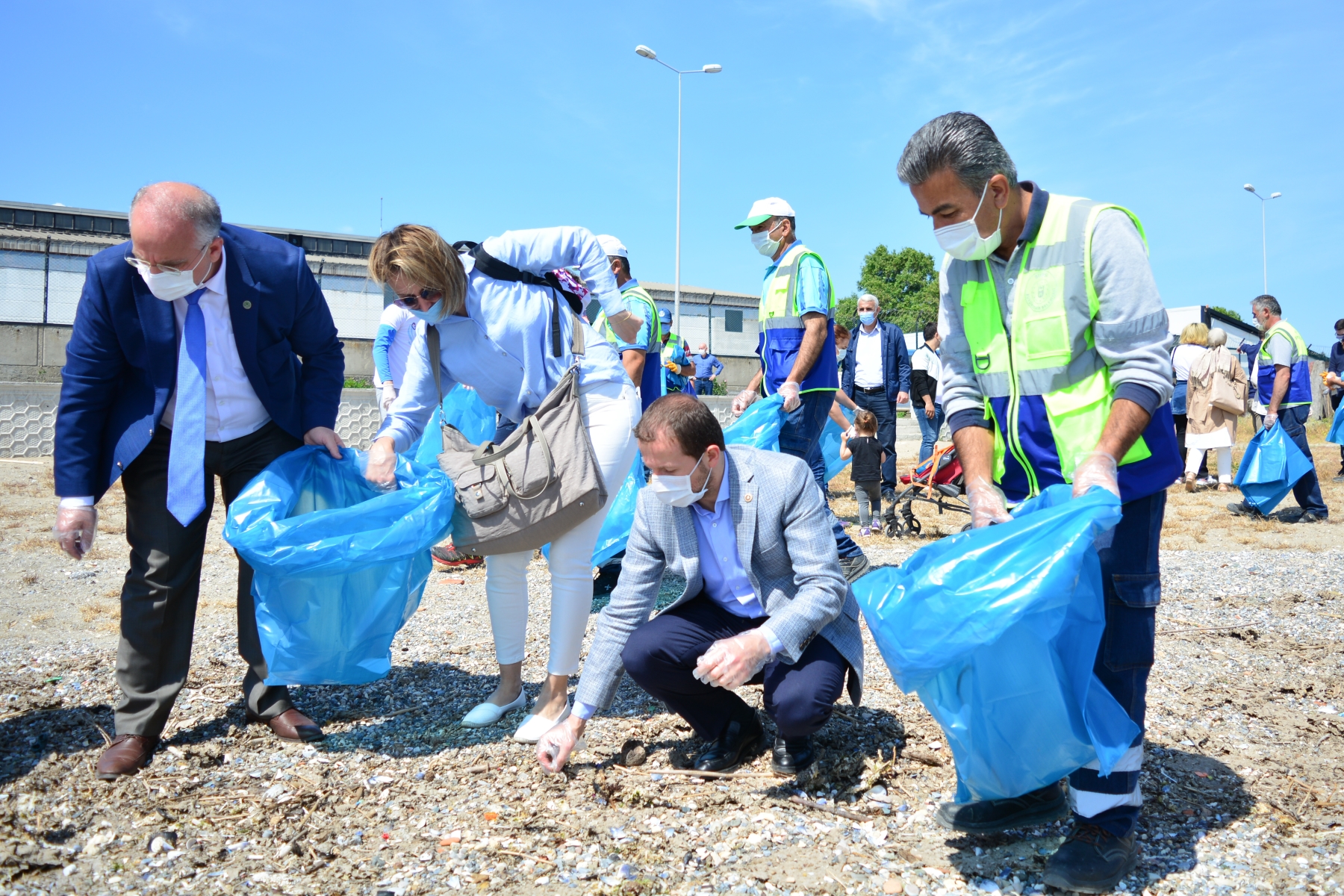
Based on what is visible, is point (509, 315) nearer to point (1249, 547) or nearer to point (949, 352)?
point (949, 352)

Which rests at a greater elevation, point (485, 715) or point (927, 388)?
point (927, 388)

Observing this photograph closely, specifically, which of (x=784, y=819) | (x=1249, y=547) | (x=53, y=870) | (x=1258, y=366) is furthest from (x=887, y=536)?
(x=53, y=870)

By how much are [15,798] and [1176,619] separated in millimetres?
4763

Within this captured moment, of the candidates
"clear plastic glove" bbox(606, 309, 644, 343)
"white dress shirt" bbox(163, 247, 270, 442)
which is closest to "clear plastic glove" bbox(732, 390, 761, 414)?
"clear plastic glove" bbox(606, 309, 644, 343)

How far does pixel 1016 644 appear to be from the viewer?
202cm

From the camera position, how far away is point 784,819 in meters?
2.60

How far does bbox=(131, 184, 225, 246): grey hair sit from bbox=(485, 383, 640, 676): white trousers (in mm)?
1274

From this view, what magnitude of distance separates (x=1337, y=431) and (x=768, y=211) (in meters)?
6.63

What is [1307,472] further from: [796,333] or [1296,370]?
[796,333]

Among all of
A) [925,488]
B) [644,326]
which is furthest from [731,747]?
[925,488]

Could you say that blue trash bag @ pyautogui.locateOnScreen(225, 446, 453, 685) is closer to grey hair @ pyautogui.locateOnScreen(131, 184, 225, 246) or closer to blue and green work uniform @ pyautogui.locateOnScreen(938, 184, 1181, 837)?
grey hair @ pyautogui.locateOnScreen(131, 184, 225, 246)

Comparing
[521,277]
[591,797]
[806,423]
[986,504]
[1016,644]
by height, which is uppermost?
[521,277]

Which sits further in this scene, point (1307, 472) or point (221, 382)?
point (1307, 472)

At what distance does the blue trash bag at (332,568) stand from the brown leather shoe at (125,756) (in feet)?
1.48
